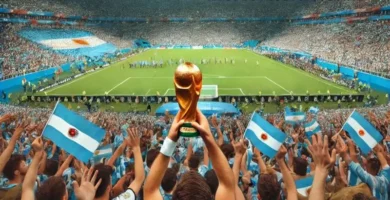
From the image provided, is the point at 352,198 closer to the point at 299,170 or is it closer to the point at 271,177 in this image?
the point at 271,177

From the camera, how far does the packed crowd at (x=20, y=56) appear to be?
134ft

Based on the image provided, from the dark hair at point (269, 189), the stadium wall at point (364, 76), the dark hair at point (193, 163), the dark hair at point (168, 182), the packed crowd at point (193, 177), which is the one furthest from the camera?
the stadium wall at point (364, 76)

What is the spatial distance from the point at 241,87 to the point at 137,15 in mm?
71866

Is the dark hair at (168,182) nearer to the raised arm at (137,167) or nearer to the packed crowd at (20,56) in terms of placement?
the raised arm at (137,167)

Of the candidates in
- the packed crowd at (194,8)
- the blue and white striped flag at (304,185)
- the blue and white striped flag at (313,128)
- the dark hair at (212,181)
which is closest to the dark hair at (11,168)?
the dark hair at (212,181)

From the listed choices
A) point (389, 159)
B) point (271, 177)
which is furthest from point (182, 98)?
point (389, 159)

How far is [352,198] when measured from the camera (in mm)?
3980

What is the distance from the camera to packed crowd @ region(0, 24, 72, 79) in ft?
134

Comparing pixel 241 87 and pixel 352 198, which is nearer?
pixel 352 198

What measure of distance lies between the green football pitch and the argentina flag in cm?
2382

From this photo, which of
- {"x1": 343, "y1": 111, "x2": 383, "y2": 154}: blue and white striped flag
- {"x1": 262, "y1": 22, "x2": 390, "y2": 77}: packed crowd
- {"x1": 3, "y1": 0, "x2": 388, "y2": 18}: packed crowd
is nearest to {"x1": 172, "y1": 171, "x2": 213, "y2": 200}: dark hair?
{"x1": 343, "y1": 111, "x2": 383, "y2": 154}: blue and white striped flag

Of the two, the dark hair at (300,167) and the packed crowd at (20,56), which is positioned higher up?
the dark hair at (300,167)

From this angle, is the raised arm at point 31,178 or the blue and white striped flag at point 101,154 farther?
the blue and white striped flag at point 101,154

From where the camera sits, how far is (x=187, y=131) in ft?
9.34
